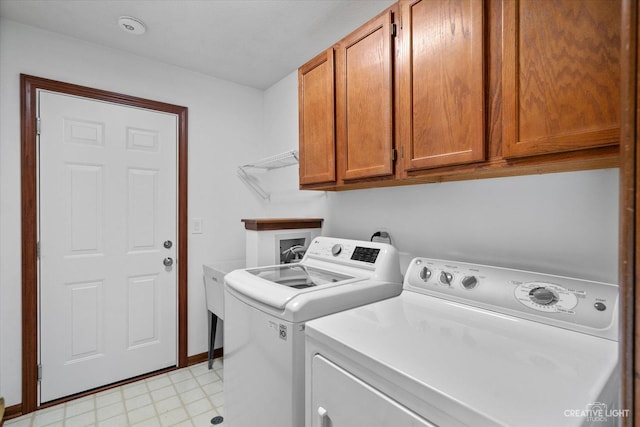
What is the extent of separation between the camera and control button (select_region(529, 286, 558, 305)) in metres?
0.99

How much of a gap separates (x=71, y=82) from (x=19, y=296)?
151 cm

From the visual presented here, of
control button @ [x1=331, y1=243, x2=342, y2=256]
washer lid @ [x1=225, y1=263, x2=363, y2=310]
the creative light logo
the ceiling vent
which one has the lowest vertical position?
the creative light logo


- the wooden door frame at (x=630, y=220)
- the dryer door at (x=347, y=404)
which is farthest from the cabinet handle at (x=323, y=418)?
the wooden door frame at (x=630, y=220)

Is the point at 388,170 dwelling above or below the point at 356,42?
below

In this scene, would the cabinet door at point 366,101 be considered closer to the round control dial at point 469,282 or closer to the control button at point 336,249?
the control button at point 336,249

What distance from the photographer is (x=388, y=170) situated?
4.53ft

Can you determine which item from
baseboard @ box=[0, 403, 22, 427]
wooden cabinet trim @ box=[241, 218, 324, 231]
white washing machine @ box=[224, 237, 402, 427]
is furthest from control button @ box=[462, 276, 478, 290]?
baseboard @ box=[0, 403, 22, 427]

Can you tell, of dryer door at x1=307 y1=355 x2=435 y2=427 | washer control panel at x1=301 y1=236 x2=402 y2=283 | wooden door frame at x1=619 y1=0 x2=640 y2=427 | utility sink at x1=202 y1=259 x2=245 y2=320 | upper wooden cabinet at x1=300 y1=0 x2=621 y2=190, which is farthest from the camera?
utility sink at x1=202 y1=259 x2=245 y2=320

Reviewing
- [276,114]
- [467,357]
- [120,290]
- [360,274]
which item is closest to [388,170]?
[360,274]

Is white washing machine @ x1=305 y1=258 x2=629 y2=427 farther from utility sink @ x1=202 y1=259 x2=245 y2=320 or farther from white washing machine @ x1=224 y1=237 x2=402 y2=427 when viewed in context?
utility sink @ x1=202 y1=259 x2=245 y2=320

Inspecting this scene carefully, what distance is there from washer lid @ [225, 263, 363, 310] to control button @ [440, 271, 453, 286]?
1.25 ft

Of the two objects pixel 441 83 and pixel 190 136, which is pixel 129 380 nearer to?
pixel 190 136

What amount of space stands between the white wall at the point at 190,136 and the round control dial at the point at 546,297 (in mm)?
2395

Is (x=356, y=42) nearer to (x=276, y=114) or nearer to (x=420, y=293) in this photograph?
(x=420, y=293)
